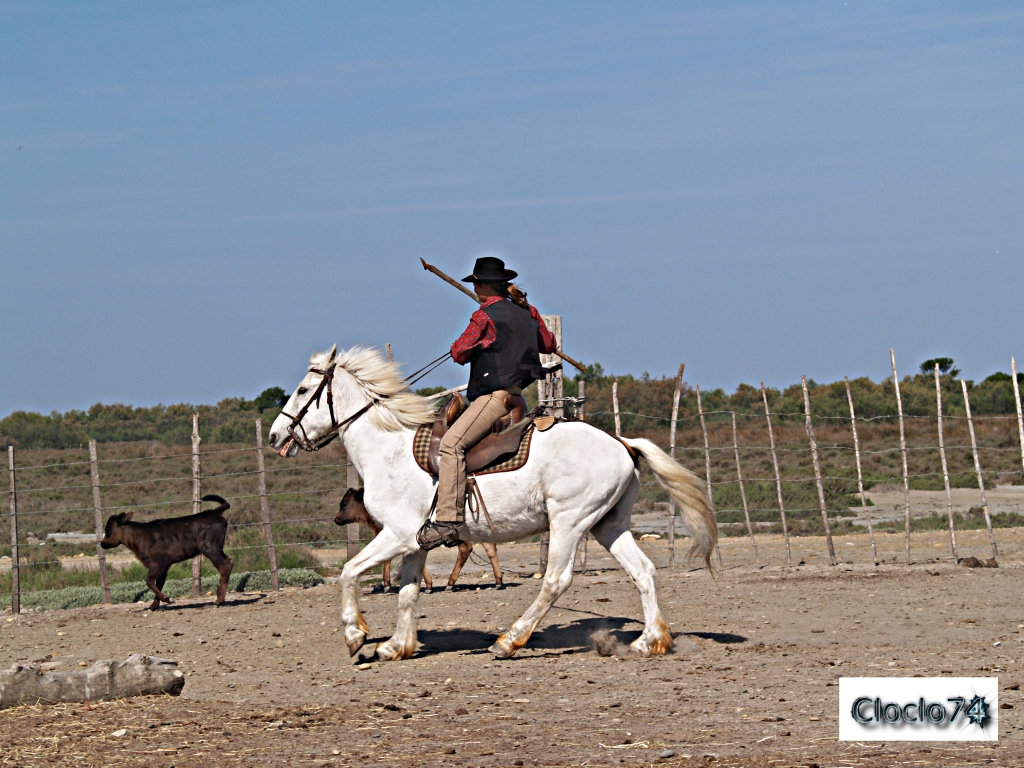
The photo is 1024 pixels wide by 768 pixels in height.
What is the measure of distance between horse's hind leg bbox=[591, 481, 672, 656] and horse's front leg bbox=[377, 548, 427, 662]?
1.37m

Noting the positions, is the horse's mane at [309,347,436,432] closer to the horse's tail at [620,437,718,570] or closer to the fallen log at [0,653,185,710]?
the horse's tail at [620,437,718,570]

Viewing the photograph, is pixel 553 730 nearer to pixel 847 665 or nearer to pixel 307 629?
pixel 847 665

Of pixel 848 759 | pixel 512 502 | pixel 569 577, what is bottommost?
pixel 848 759

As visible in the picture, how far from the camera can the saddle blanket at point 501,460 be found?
9.11m

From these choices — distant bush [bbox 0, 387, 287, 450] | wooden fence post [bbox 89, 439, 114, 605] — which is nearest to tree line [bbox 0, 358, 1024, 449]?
distant bush [bbox 0, 387, 287, 450]

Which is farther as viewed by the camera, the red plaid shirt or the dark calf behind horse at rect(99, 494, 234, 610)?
the dark calf behind horse at rect(99, 494, 234, 610)

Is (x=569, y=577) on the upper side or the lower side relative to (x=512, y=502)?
lower

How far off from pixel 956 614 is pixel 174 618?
7.20 m

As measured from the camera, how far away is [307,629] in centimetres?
1098

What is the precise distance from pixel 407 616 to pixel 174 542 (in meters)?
Answer: 4.83

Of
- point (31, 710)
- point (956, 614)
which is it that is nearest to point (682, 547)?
point (956, 614)

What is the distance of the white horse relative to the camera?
9.06 meters

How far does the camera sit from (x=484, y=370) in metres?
9.23

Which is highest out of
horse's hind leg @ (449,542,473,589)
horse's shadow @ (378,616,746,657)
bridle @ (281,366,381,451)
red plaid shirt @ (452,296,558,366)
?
red plaid shirt @ (452,296,558,366)
